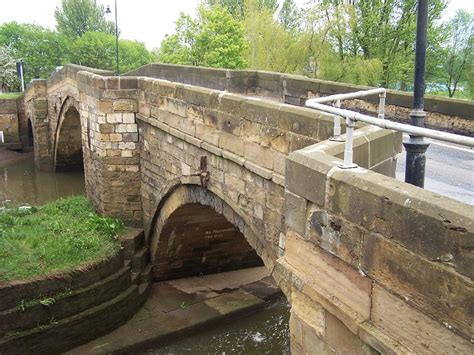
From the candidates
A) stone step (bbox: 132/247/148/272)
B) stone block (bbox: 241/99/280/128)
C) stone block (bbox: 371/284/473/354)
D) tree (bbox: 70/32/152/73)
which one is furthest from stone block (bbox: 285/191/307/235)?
tree (bbox: 70/32/152/73)

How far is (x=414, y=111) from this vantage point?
4363mm

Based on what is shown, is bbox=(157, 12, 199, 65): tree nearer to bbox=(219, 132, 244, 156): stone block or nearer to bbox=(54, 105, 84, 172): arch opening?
bbox=(54, 105, 84, 172): arch opening

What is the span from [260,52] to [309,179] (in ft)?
76.6

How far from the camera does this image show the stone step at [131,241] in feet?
40.2

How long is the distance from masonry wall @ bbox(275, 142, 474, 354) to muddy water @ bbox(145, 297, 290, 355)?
7.63 metres

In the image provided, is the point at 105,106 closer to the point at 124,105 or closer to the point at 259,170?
the point at 124,105

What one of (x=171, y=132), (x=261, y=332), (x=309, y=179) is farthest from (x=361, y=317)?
(x=261, y=332)

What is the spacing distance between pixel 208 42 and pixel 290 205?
25.2m

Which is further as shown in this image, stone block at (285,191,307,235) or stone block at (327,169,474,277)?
stone block at (285,191,307,235)

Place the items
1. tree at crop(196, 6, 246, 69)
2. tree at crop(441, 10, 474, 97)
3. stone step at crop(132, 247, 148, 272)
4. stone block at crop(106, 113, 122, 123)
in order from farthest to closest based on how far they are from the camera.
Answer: tree at crop(441, 10, 474, 97) < tree at crop(196, 6, 246, 69) < stone step at crop(132, 247, 148, 272) < stone block at crop(106, 113, 122, 123)

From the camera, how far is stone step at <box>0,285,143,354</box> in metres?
9.83

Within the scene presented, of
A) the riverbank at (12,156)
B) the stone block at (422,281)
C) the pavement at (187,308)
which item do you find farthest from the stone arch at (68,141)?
the stone block at (422,281)

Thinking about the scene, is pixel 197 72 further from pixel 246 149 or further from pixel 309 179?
pixel 309 179

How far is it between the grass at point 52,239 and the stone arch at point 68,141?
9.70 meters
